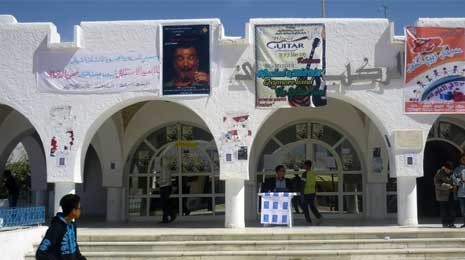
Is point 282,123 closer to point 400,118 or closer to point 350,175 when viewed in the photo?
point 350,175

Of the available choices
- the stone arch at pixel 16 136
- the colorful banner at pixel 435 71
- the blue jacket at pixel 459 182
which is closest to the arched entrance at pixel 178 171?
the stone arch at pixel 16 136

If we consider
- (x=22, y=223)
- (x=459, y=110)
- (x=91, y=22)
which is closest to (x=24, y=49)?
(x=91, y=22)

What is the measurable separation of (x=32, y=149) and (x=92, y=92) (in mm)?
7428

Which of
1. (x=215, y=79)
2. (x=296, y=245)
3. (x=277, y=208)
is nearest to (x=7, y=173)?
(x=215, y=79)

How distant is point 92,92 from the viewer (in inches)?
555

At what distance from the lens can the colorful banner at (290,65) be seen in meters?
13.8

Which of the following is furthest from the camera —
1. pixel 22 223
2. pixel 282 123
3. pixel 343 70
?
pixel 282 123

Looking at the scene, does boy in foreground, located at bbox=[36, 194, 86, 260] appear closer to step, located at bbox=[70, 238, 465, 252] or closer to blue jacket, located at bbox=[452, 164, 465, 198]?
step, located at bbox=[70, 238, 465, 252]

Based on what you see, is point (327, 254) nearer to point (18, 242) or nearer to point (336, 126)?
point (18, 242)

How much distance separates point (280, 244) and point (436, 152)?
7.76m

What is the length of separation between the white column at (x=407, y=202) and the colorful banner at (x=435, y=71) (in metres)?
1.63

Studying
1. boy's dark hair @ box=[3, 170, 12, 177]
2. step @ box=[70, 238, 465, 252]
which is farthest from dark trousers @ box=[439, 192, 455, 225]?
boy's dark hair @ box=[3, 170, 12, 177]

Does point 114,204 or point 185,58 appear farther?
point 114,204

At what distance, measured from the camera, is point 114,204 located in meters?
17.2
